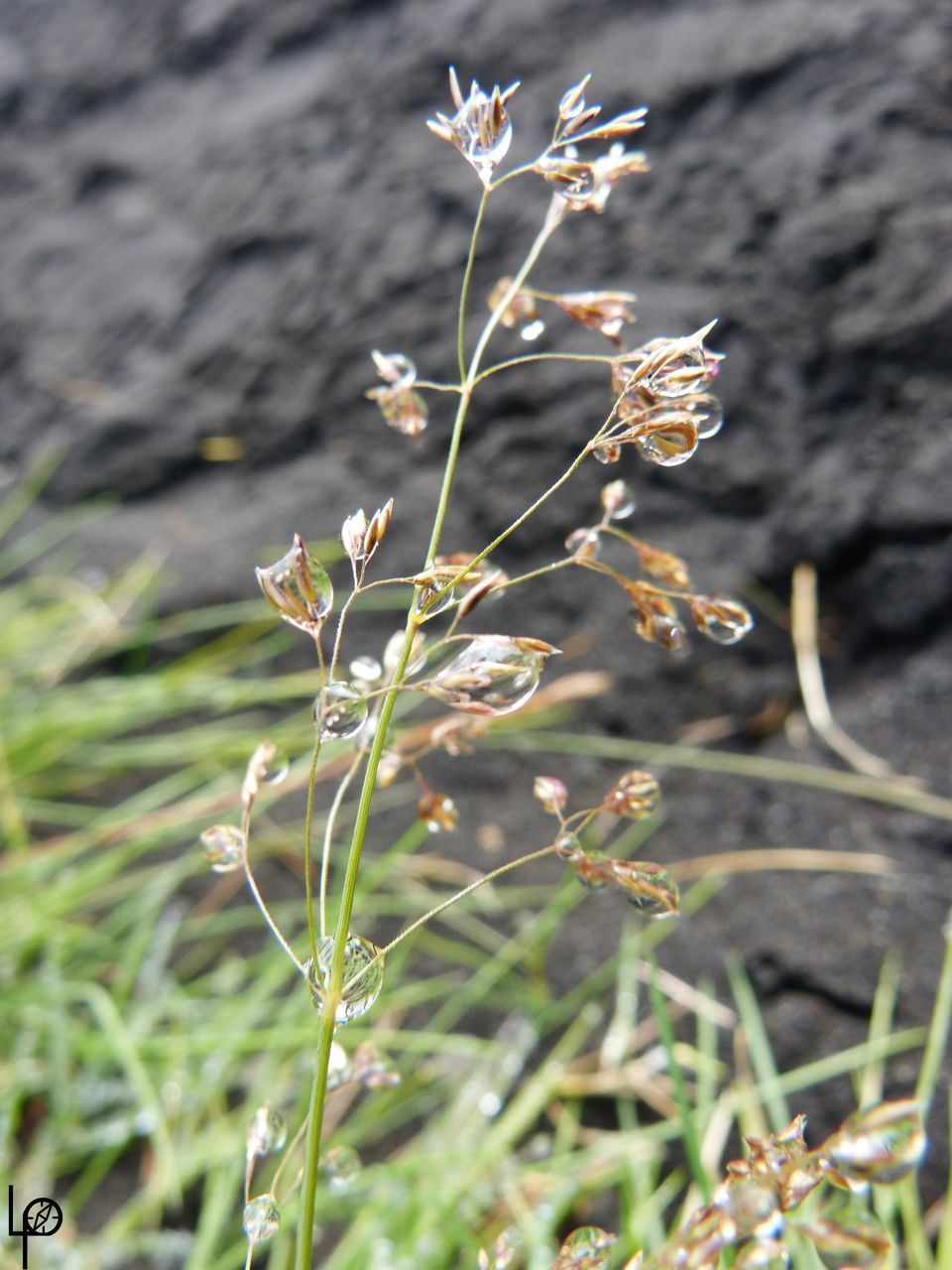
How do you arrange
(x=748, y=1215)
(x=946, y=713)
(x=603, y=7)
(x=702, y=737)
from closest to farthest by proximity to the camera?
(x=748, y=1215)
(x=946, y=713)
(x=702, y=737)
(x=603, y=7)

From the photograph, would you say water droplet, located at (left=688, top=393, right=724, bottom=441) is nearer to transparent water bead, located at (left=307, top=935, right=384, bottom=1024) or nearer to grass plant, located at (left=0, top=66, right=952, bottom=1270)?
grass plant, located at (left=0, top=66, right=952, bottom=1270)

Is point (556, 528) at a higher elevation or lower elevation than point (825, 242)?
lower

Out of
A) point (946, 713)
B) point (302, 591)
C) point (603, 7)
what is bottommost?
point (946, 713)

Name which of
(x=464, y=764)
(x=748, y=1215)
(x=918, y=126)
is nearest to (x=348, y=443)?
(x=464, y=764)

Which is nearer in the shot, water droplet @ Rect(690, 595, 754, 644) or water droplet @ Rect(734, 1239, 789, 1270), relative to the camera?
water droplet @ Rect(734, 1239, 789, 1270)

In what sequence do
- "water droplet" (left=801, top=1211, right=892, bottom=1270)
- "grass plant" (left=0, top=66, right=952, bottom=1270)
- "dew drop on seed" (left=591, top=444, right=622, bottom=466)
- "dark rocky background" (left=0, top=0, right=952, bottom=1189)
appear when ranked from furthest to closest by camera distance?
"dark rocky background" (left=0, top=0, right=952, bottom=1189)
"grass plant" (left=0, top=66, right=952, bottom=1270)
"dew drop on seed" (left=591, top=444, right=622, bottom=466)
"water droplet" (left=801, top=1211, right=892, bottom=1270)

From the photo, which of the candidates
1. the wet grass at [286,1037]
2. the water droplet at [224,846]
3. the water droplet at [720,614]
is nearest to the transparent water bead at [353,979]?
the water droplet at [224,846]

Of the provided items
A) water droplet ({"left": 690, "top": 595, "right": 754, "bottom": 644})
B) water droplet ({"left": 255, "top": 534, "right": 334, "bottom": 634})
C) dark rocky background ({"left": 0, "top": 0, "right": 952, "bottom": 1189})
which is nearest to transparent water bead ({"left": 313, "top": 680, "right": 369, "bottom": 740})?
water droplet ({"left": 255, "top": 534, "right": 334, "bottom": 634})

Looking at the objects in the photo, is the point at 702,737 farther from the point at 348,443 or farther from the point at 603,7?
the point at 603,7

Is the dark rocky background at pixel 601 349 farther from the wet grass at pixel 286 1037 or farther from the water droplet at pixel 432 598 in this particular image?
the water droplet at pixel 432 598
